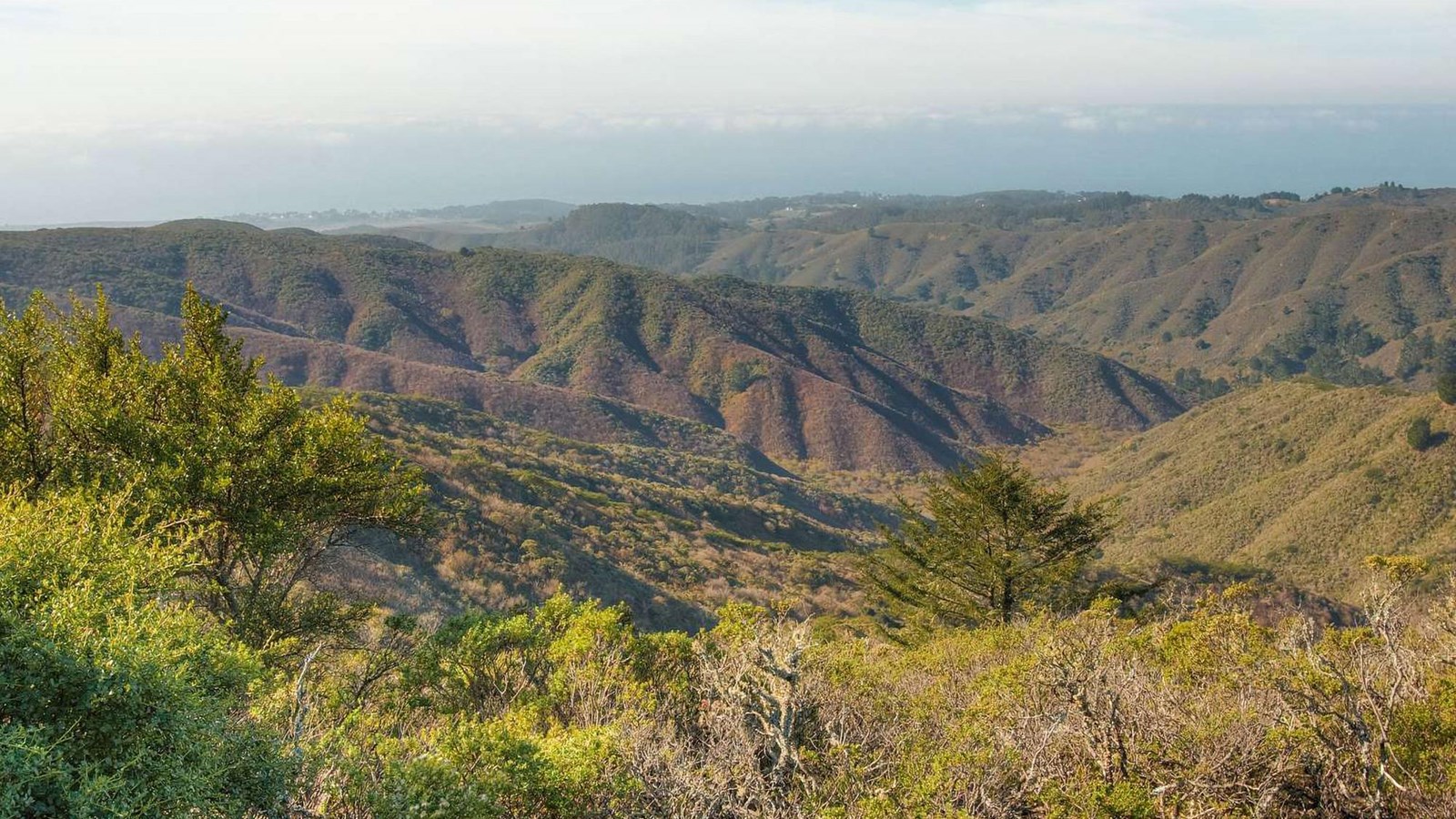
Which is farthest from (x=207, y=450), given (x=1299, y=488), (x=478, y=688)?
(x=1299, y=488)

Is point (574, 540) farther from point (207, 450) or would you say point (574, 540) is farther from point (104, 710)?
point (104, 710)

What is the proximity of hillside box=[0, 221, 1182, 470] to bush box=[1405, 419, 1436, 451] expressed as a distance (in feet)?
148

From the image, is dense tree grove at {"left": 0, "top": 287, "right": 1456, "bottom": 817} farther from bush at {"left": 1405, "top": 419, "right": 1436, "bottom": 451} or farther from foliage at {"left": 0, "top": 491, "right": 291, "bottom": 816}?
bush at {"left": 1405, "top": 419, "right": 1436, "bottom": 451}

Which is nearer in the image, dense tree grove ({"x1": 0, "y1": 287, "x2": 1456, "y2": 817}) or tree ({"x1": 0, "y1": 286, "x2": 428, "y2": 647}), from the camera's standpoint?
dense tree grove ({"x1": 0, "y1": 287, "x2": 1456, "y2": 817})

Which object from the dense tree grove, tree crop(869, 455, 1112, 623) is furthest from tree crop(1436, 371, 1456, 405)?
the dense tree grove

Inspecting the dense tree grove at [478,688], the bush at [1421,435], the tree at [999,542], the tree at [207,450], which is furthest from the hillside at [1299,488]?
the tree at [207,450]

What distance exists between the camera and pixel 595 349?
10119cm

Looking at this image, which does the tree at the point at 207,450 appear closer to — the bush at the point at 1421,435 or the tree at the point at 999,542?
the tree at the point at 999,542

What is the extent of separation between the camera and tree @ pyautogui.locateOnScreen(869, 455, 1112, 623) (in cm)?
2036

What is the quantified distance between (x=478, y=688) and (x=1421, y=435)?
206 ft

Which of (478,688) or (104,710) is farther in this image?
(478,688)

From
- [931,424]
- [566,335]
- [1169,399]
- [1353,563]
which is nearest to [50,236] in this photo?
[566,335]

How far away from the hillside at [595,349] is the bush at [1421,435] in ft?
148

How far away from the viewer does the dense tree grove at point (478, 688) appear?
19.2ft
